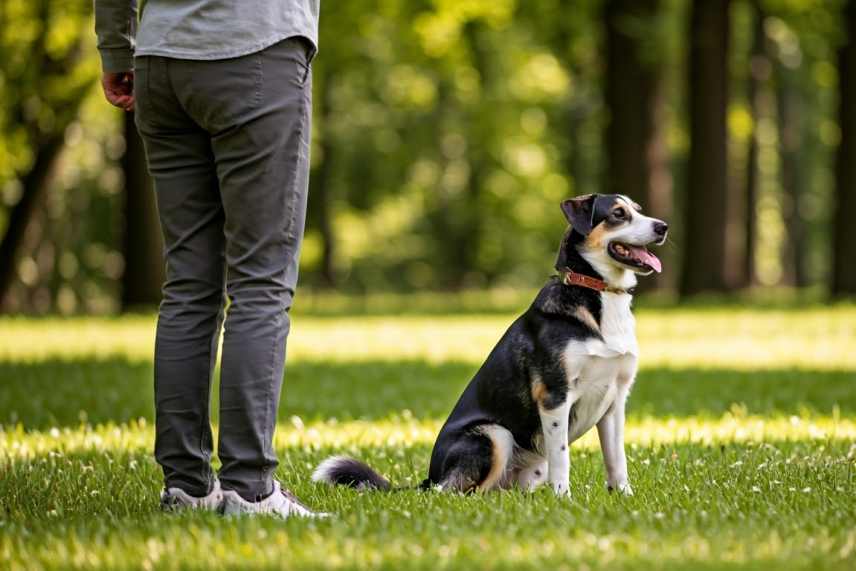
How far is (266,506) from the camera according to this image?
16.4ft

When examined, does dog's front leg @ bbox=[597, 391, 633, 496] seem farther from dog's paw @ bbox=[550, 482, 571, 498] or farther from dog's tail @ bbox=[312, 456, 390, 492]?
dog's tail @ bbox=[312, 456, 390, 492]

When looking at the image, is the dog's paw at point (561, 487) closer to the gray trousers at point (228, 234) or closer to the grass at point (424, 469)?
the grass at point (424, 469)

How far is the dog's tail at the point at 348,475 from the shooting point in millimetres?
6037

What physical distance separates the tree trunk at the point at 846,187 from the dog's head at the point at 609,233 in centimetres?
2036

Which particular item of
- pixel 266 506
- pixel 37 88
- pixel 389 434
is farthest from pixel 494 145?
pixel 266 506

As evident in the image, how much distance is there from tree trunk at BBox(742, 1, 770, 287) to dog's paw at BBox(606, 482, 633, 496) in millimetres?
27482

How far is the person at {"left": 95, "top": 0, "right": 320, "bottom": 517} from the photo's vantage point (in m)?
4.93

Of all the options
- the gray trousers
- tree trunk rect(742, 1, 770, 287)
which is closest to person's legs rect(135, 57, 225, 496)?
the gray trousers

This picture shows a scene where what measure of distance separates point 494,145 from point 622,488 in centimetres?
3541

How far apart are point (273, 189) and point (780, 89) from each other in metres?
34.6

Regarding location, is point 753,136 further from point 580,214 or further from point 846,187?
point 580,214

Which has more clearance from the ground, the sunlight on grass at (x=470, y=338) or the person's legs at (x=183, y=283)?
the person's legs at (x=183, y=283)

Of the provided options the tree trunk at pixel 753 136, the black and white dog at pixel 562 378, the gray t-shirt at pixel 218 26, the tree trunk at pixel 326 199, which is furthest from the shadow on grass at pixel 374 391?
the tree trunk at pixel 326 199

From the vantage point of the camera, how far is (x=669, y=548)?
428 cm
